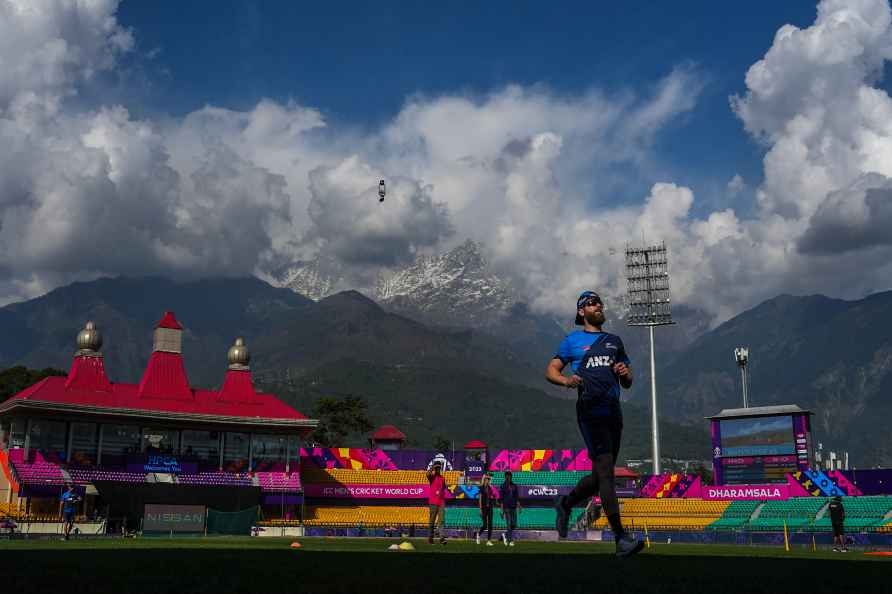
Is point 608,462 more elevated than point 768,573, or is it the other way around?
point 608,462

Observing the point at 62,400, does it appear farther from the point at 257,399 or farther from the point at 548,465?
the point at 548,465

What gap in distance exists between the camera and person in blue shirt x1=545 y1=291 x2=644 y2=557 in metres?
8.23

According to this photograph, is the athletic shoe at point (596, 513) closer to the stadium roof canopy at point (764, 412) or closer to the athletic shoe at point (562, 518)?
the stadium roof canopy at point (764, 412)

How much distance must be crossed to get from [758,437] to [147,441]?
137 feet

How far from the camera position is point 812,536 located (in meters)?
34.1

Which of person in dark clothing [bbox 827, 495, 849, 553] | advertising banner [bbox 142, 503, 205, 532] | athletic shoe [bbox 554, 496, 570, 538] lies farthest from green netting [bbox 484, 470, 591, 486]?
athletic shoe [bbox 554, 496, 570, 538]

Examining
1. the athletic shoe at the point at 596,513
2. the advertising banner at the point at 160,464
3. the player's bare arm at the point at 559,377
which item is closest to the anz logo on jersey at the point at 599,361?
the player's bare arm at the point at 559,377

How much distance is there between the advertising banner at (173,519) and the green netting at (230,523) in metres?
1.92

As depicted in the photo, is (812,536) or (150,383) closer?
(812,536)

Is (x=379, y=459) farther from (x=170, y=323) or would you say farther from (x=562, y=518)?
(x=562, y=518)

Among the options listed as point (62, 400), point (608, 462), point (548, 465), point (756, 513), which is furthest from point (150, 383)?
point (608, 462)

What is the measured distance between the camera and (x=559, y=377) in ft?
27.1

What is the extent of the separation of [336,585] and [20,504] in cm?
5228

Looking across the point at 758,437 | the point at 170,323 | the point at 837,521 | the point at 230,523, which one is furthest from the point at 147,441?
the point at 837,521
